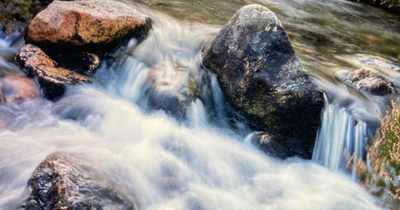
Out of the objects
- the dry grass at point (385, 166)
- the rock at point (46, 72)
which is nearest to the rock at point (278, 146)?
the dry grass at point (385, 166)

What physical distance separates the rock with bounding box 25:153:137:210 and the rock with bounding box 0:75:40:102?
6.10ft

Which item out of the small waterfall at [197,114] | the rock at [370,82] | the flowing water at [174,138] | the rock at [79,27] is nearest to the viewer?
the flowing water at [174,138]

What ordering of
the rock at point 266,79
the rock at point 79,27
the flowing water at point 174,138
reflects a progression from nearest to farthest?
the flowing water at point 174,138
the rock at point 266,79
the rock at point 79,27

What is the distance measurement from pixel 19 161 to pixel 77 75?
174 centimetres

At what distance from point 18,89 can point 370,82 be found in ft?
18.5

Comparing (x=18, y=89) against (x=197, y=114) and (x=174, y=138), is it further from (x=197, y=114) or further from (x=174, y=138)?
(x=197, y=114)

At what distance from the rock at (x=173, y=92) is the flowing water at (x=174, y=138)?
16mm

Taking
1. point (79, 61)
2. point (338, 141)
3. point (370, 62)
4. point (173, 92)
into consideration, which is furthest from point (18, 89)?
point (370, 62)

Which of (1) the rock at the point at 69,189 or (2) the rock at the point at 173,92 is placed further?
(2) the rock at the point at 173,92

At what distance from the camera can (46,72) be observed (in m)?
5.23

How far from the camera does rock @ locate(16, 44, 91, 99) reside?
5172mm

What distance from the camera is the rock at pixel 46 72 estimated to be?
17.0ft

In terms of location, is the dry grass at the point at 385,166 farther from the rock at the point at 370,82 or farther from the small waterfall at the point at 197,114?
the small waterfall at the point at 197,114

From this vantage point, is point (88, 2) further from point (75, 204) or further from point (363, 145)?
point (363, 145)
